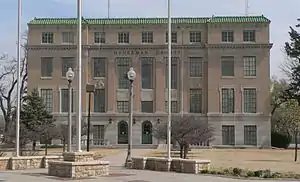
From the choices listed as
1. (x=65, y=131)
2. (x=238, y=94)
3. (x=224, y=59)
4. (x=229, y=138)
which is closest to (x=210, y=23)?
(x=224, y=59)

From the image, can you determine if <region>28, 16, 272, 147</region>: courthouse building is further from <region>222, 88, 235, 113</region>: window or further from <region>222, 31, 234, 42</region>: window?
<region>222, 31, 234, 42</region>: window

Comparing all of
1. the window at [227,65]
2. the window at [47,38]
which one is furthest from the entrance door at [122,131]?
the window at [227,65]

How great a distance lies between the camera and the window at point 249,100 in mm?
75938

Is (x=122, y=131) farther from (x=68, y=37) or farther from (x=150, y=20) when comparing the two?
(x=150, y=20)

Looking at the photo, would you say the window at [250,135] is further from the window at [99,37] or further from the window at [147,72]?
the window at [99,37]

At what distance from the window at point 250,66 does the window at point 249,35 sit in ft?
7.55

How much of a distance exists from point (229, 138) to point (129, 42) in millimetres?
17776

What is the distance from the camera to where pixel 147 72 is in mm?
77688

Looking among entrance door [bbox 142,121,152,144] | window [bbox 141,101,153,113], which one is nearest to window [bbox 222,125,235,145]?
entrance door [bbox 142,121,152,144]

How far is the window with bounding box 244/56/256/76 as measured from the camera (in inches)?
3002

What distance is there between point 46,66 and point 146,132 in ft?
51.0

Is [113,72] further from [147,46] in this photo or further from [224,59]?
[224,59]

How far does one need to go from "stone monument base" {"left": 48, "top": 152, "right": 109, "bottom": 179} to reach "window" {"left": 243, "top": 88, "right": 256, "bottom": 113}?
53790 mm

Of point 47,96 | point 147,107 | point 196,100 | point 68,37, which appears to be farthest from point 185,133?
point 68,37
